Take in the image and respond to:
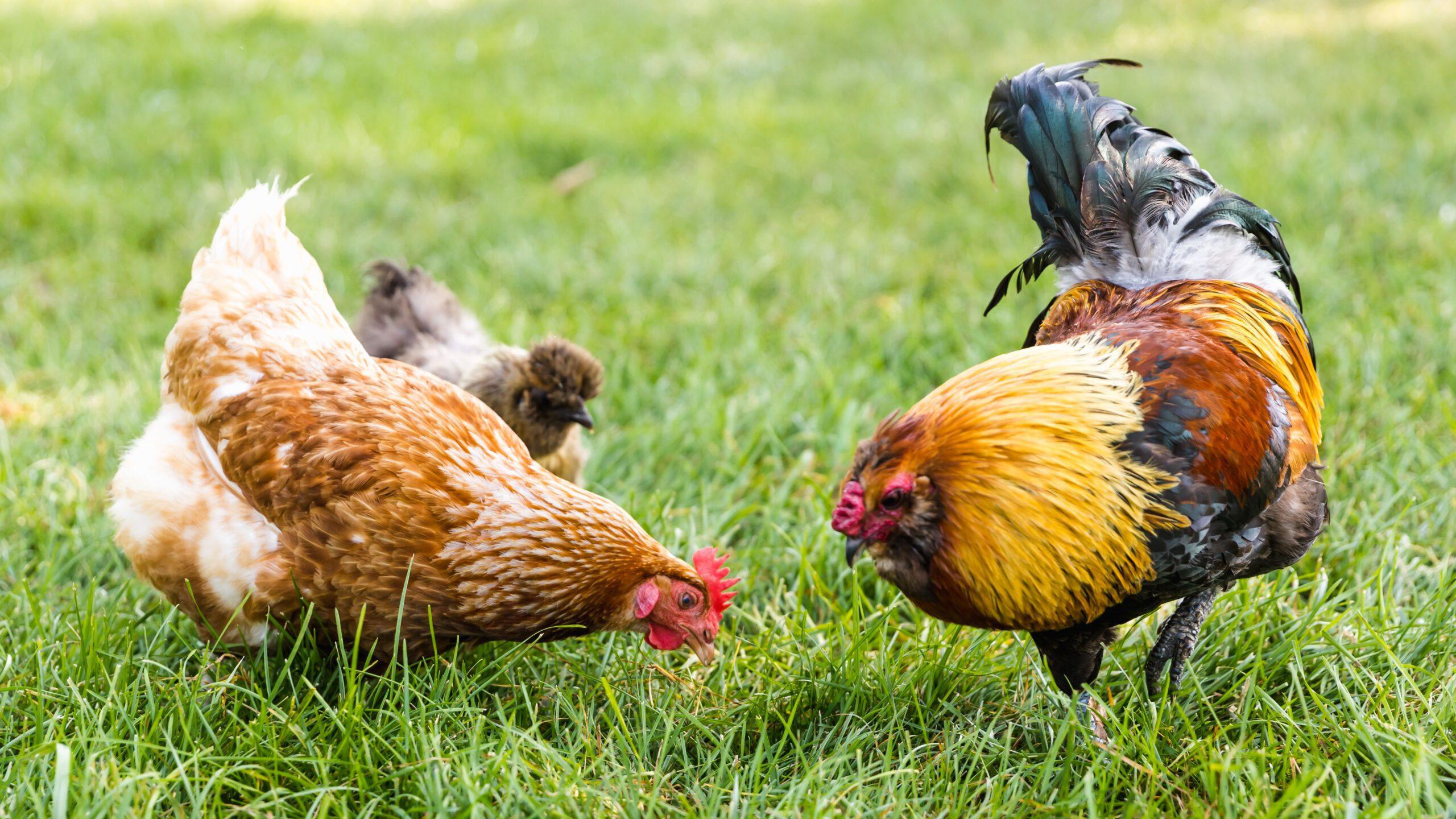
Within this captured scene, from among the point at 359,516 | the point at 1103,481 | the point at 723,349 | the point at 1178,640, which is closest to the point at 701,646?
the point at 359,516

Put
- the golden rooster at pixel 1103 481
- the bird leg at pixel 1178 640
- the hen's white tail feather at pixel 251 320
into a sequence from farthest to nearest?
1. the hen's white tail feather at pixel 251 320
2. the bird leg at pixel 1178 640
3. the golden rooster at pixel 1103 481

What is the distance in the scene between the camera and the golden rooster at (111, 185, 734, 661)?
2.76 metres

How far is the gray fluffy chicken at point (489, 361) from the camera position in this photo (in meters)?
4.19

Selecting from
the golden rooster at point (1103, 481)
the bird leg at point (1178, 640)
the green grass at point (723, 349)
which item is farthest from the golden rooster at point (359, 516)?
the bird leg at point (1178, 640)

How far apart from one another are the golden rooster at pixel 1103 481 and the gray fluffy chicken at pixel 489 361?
1743 millimetres

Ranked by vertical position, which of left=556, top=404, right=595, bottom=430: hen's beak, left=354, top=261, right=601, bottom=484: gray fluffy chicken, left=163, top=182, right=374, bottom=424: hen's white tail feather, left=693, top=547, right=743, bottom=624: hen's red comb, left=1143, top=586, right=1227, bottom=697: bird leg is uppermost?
left=163, top=182, right=374, bottom=424: hen's white tail feather

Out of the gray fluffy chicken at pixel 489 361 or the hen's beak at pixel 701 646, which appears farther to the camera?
Answer: the gray fluffy chicken at pixel 489 361

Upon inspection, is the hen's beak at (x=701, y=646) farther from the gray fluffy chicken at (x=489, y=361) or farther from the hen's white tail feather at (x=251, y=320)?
the hen's white tail feather at (x=251, y=320)

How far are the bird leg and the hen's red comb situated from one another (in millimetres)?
1242

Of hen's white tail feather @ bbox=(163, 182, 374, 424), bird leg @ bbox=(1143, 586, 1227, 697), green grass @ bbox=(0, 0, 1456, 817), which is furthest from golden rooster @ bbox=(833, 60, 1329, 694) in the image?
hen's white tail feather @ bbox=(163, 182, 374, 424)

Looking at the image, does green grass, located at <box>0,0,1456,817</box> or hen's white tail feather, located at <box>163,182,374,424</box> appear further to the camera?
hen's white tail feather, located at <box>163,182,374,424</box>

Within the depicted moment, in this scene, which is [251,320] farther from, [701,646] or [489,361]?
[701,646]

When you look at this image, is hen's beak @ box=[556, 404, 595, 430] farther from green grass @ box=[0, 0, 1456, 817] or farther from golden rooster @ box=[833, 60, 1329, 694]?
golden rooster @ box=[833, 60, 1329, 694]

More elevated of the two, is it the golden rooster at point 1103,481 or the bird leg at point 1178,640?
the golden rooster at point 1103,481
